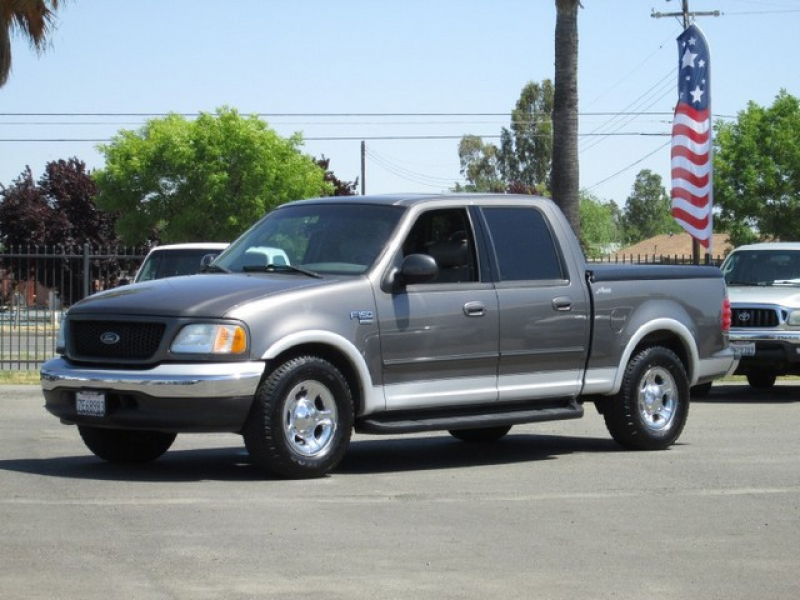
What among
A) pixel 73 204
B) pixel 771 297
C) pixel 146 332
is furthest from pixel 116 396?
pixel 73 204

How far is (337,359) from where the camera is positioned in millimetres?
11086

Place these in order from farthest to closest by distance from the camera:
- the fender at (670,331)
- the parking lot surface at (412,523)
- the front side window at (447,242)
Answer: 1. the fender at (670,331)
2. the front side window at (447,242)
3. the parking lot surface at (412,523)

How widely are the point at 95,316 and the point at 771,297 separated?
10.7 metres

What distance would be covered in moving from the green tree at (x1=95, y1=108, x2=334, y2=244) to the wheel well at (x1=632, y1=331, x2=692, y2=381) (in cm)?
5046

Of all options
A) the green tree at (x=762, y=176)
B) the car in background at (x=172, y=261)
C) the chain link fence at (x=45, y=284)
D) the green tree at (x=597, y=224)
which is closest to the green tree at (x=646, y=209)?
the green tree at (x=597, y=224)

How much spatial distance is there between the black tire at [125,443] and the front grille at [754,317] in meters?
9.49

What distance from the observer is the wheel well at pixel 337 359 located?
426 inches

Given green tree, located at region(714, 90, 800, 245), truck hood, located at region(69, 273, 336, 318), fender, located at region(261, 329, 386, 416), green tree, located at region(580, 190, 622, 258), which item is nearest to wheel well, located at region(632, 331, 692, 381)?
fender, located at region(261, 329, 386, 416)

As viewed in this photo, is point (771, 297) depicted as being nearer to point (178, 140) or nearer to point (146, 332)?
point (146, 332)

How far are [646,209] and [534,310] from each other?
136 m

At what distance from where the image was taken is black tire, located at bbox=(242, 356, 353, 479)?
1050 cm

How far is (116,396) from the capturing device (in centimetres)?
1059

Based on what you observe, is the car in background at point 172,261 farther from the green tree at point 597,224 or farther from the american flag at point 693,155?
the green tree at point 597,224

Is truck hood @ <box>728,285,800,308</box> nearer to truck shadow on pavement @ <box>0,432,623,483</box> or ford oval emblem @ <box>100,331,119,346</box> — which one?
truck shadow on pavement @ <box>0,432,623,483</box>
